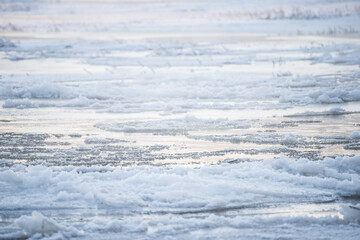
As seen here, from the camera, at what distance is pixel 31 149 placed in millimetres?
9336

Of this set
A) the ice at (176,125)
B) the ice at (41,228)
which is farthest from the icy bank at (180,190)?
the ice at (176,125)

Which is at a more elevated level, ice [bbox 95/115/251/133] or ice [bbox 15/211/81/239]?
ice [bbox 95/115/251/133]

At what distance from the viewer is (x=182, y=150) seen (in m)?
9.23

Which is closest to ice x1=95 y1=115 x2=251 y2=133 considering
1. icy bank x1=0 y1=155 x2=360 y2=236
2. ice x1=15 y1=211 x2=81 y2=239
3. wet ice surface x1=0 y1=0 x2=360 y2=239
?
wet ice surface x1=0 y1=0 x2=360 y2=239

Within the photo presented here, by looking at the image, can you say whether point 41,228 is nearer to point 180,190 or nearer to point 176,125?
point 180,190

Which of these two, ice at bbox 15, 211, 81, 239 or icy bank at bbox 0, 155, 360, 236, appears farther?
icy bank at bbox 0, 155, 360, 236

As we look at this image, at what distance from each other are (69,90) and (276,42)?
18.6 metres

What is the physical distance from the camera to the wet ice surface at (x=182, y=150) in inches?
244

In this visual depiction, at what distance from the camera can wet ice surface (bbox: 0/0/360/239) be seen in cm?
620

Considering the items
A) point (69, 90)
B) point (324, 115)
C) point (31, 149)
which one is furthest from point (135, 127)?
point (69, 90)

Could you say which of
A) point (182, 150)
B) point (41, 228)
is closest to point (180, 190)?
point (41, 228)

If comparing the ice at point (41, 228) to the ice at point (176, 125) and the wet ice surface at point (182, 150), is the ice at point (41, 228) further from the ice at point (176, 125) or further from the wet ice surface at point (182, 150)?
the ice at point (176, 125)

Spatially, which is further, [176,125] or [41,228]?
[176,125]

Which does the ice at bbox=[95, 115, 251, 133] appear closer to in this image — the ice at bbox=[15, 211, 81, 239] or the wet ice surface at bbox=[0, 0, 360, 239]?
the wet ice surface at bbox=[0, 0, 360, 239]
